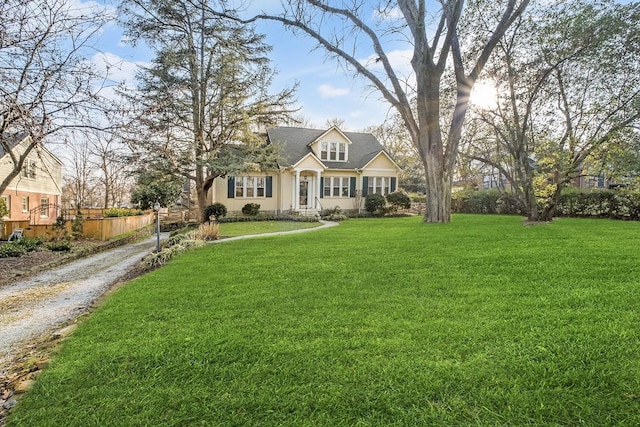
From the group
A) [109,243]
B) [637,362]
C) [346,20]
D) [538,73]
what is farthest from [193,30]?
[637,362]

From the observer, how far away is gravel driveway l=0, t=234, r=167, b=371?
4.18 metres

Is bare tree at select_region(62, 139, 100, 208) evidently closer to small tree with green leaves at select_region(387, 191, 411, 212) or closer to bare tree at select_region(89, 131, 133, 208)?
bare tree at select_region(89, 131, 133, 208)

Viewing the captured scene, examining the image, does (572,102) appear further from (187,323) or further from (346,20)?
(187,323)

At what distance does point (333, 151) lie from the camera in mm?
23047

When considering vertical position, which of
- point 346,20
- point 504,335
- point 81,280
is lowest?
point 81,280

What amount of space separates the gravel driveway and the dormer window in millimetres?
15317

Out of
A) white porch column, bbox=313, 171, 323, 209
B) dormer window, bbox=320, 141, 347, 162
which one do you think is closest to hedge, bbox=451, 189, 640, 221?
dormer window, bbox=320, 141, 347, 162

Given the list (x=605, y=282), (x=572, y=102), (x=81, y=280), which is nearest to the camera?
(x=605, y=282)

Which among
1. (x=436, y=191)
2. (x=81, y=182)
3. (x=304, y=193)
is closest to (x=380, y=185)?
(x=304, y=193)

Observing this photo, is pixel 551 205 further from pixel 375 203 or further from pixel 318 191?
pixel 318 191

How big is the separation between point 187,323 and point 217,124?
1594cm

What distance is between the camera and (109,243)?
12.3m

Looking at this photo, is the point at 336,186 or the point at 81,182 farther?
the point at 81,182

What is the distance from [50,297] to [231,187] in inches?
591
